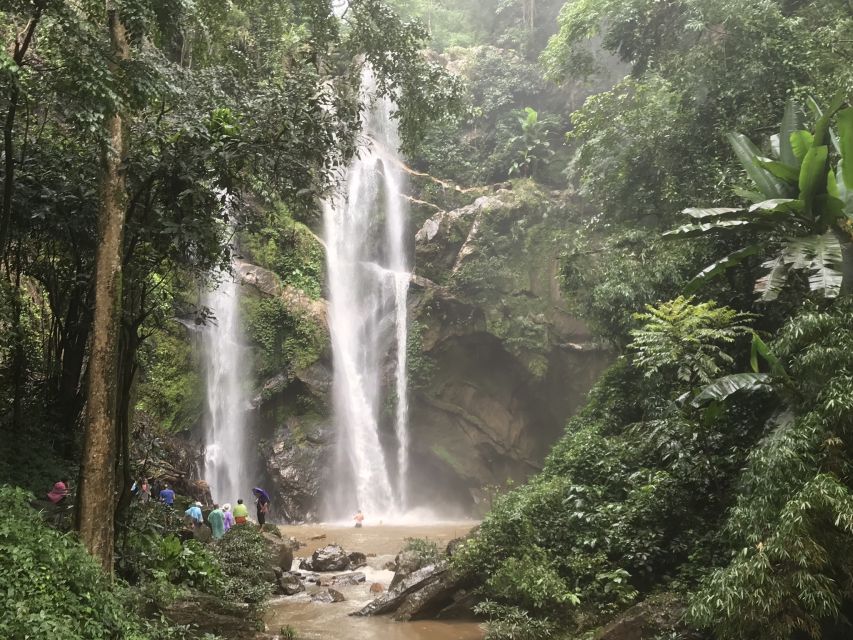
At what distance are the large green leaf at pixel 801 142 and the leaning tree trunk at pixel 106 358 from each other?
7870 mm

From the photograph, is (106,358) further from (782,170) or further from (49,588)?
(782,170)

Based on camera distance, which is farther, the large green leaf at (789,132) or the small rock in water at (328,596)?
the small rock in water at (328,596)

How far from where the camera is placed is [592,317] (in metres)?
15.0

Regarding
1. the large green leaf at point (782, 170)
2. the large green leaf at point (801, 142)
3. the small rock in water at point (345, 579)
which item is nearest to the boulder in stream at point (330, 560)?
the small rock in water at point (345, 579)

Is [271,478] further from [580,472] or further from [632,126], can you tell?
[632,126]

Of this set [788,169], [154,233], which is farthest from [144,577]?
[788,169]

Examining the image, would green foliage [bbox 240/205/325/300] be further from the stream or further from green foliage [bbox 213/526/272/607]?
green foliage [bbox 213/526/272/607]

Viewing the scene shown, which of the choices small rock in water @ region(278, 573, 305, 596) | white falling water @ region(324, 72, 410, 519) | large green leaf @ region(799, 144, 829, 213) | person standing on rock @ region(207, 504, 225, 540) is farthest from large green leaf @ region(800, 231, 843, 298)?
white falling water @ region(324, 72, 410, 519)

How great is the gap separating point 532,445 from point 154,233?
17.8 metres

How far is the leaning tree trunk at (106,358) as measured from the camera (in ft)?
20.4

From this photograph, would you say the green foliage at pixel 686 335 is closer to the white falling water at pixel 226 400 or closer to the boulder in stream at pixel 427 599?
the boulder in stream at pixel 427 599

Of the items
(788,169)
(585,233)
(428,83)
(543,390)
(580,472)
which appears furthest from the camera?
(543,390)

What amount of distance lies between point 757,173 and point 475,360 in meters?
15.1

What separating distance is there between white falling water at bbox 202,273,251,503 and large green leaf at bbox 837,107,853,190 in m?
17.5
